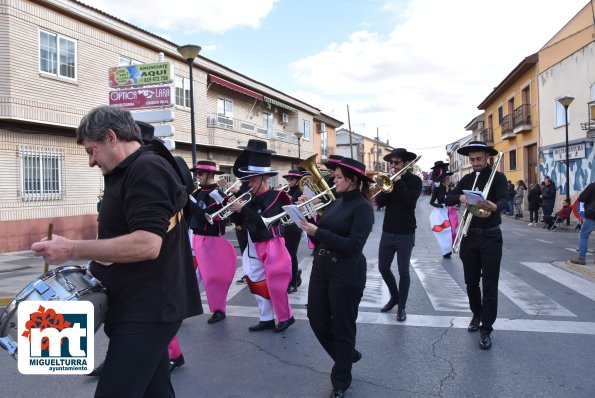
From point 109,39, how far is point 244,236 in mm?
12479

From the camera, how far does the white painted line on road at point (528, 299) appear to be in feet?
19.2

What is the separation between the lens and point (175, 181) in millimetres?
2199

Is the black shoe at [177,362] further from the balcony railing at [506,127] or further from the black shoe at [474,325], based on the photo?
the balcony railing at [506,127]

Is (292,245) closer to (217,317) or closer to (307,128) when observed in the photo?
(217,317)

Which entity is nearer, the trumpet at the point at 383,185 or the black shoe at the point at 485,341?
the black shoe at the point at 485,341

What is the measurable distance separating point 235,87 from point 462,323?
19.1m

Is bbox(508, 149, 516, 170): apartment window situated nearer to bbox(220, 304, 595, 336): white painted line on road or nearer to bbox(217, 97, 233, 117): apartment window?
bbox(217, 97, 233, 117): apartment window

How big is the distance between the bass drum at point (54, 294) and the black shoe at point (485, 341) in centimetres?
382

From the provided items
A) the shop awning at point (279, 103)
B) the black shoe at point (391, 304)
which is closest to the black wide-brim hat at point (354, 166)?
the black shoe at point (391, 304)

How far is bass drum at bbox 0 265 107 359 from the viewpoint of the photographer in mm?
2035

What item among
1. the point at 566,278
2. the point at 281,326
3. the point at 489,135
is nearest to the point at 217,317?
the point at 281,326

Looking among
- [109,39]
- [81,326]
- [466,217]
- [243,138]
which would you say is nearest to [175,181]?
[81,326]

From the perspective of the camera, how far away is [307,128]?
33188mm

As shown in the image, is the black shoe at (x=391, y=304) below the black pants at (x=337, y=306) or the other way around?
below
